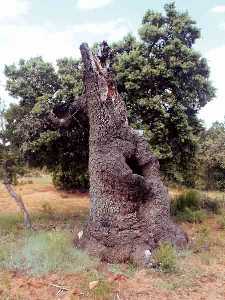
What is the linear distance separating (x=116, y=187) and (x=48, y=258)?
207cm

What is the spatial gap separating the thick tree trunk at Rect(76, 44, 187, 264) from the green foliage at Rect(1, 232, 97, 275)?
55cm

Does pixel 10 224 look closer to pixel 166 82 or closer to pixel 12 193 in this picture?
pixel 12 193

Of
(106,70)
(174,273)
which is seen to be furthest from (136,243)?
(106,70)

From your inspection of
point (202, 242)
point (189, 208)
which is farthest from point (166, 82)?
point (202, 242)

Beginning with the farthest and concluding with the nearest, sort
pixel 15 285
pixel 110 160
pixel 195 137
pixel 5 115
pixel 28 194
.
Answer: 1. pixel 28 194
2. pixel 195 137
3. pixel 5 115
4. pixel 110 160
5. pixel 15 285

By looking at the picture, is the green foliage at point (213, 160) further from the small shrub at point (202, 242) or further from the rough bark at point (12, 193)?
the rough bark at point (12, 193)

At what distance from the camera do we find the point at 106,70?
974 centimetres

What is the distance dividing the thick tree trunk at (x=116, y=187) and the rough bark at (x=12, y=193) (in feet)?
8.15

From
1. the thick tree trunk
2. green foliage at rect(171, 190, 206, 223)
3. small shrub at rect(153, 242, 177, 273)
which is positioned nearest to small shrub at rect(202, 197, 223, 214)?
green foliage at rect(171, 190, 206, 223)

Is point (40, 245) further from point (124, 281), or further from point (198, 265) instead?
point (198, 265)

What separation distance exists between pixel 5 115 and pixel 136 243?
5.33 meters

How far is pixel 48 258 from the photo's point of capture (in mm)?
8359

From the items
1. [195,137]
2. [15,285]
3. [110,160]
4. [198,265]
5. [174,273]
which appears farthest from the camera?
[195,137]

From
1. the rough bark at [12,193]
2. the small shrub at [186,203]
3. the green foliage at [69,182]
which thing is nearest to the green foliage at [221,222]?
the small shrub at [186,203]
